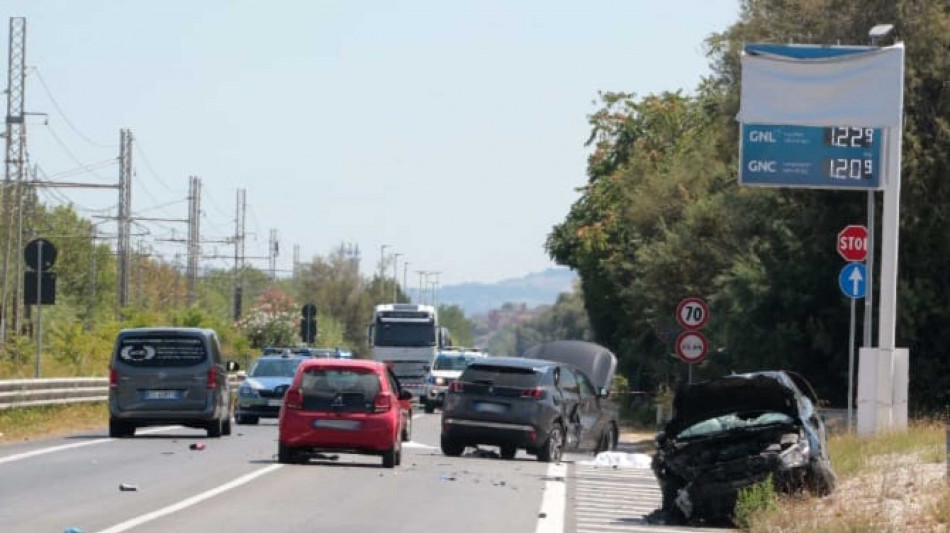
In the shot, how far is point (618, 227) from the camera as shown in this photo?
3164 inches

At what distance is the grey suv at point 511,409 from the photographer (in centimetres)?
3098

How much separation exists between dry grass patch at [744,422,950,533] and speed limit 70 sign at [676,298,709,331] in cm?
1164

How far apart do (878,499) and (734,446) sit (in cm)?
154

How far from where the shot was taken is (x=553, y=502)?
21.9 meters

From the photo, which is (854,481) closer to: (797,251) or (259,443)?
(259,443)

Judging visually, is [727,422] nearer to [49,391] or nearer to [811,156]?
[811,156]

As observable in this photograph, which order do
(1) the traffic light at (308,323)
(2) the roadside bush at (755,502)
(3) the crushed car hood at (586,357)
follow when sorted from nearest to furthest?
(2) the roadside bush at (755,502), (3) the crushed car hood at (586,357), (1) the traffic light at (308,323)

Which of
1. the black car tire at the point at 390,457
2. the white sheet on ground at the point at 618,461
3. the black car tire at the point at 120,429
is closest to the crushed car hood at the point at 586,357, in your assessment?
the white sheet on ground at the point at 618,461

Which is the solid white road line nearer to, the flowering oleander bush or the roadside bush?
the roadside bush

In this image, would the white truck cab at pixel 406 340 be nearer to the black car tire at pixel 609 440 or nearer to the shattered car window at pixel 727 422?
the black car tire at pixel 609 440

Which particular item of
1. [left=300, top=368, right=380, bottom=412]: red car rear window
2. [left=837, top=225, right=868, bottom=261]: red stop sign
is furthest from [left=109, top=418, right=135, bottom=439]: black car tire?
[left=837, top=225, right=868, bottom=261]: red stop sign

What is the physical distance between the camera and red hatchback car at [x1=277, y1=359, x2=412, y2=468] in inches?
1066

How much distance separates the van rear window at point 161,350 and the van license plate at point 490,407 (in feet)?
18.2

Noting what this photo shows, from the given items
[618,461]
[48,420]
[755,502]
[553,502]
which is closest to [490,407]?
[618,461]
